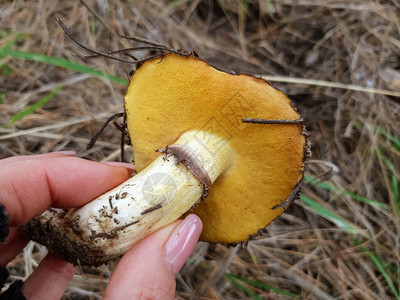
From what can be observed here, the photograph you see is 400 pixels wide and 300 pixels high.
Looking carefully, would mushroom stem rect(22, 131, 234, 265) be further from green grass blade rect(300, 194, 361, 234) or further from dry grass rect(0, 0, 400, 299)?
green grass blade rect(300, 194, 361, 234)

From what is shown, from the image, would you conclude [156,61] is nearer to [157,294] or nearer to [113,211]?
[113,211]

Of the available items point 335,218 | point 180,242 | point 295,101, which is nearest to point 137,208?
point 180,242

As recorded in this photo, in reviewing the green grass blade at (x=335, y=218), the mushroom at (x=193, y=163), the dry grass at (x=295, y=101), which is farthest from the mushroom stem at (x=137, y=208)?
the green grass blade at (x=335, y=218)

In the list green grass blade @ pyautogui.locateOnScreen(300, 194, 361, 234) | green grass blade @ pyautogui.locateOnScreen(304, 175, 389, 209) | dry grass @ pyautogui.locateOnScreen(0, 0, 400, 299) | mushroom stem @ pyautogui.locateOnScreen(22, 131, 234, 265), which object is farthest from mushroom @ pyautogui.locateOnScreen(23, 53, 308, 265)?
green grass blade @ pyautogui.locateOnScreen(304, 175, 389, 209)

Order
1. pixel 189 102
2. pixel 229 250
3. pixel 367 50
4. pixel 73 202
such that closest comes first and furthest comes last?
pixel 189 102 → pixel 73 202 → pixel 229 250 → pixel 367 50

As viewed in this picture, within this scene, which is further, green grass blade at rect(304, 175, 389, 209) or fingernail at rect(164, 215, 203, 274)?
green grass blade at rect(304, 175, 389, 209)

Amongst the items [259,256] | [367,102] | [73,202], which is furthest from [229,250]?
[367,102]

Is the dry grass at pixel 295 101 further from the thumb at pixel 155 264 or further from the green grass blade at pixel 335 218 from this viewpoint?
the thumb at pixel 155 264

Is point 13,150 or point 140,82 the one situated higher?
point 140,82
